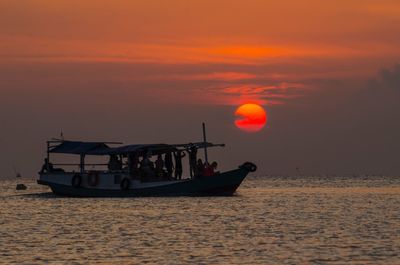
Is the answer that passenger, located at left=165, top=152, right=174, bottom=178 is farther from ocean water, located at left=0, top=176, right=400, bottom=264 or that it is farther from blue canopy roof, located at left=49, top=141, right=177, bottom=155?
ocean water, located at left=0, top=176, right=400, bottom=264

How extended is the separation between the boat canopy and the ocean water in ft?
14.7

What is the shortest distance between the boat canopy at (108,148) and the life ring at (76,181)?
2.29m

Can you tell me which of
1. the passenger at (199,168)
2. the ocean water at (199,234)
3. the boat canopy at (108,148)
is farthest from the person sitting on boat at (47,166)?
the passenger at (199,168)

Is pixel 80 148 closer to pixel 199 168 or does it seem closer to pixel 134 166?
pixel 134 166

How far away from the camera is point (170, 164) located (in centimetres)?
8106

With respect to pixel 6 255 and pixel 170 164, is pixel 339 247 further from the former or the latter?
pixel 170 164

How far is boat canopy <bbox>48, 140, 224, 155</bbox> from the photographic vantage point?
81500 mm

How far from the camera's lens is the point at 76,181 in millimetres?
87625

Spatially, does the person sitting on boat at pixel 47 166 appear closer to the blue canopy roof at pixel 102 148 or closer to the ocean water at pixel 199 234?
the blue canopy roof at pixel 102 148

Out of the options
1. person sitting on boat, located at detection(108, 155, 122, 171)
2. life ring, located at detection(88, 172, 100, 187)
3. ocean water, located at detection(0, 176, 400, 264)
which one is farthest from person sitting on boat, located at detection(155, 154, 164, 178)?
life ring, located at detection(88, 172, 100, 187)

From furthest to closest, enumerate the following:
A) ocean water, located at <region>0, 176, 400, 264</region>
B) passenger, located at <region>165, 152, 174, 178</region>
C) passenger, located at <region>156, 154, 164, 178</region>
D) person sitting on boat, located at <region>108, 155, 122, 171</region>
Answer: person sitting on boat, located at <region>108, 155, 122, 171</region>
passenger, located at <region>156, 154, 164, 178</region>
passenger, located at <region>165, 152, 174, 178</region>
ocean water, located at <region>0, 176, 400, 264</region>

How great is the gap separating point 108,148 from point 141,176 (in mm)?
5578

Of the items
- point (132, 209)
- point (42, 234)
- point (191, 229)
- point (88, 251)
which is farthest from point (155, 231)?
point (132, 209)

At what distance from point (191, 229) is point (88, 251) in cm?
1297
